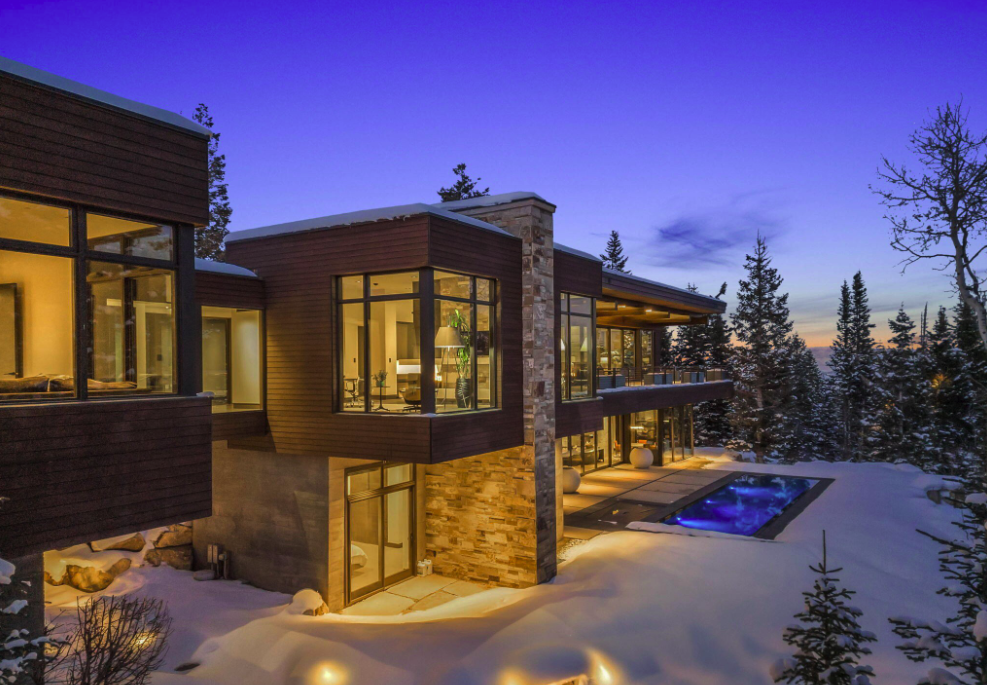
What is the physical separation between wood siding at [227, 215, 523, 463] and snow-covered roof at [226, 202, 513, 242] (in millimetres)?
102

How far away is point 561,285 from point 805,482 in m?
14.3

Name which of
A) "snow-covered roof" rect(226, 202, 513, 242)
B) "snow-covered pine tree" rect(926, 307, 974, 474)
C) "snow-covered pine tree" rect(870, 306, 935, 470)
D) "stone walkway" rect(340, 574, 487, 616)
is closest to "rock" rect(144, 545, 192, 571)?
"stone walkway" rect(340, 574, 487, 616)

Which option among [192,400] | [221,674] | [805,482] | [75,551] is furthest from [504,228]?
[805,482]

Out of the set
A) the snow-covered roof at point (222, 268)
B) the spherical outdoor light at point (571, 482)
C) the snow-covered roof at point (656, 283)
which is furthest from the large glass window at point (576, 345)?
the snow-covered roof at point (222, 268)

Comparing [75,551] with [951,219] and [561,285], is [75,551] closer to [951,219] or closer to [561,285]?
[561,285]

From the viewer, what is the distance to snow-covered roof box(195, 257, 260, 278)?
10211mm

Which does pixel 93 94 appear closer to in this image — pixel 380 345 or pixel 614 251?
pixel 380 345

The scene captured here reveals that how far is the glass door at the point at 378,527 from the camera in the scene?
1127 centimetres

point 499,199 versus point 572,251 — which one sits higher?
point 499,199

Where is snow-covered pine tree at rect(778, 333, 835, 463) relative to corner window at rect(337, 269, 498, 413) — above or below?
below

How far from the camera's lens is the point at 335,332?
33.8 ft

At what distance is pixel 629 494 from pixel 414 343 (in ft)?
38.5

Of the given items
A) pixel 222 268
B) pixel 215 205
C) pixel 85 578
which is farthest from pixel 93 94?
pixel 215 205

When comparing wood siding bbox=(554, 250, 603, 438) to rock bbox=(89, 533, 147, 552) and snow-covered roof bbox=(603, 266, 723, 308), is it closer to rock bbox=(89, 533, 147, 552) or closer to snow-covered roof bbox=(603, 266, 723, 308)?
snow-covered roof bbox=(603, 266, 723, 308)
